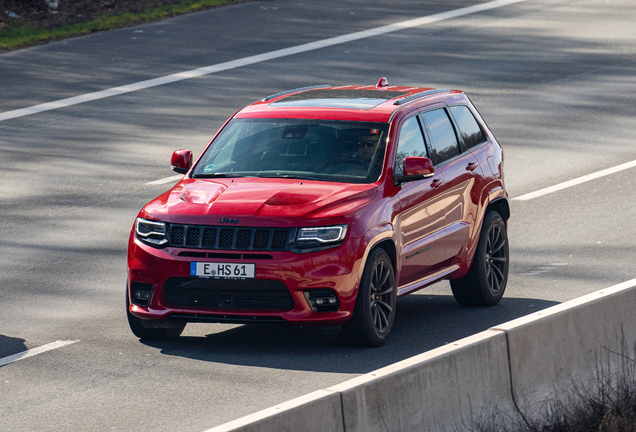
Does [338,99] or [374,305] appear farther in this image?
[338,99]

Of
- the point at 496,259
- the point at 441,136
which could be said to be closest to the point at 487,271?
Answer: the point at 496,259

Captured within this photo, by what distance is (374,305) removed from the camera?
29.2 ft

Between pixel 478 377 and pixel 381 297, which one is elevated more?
pixel 478 377

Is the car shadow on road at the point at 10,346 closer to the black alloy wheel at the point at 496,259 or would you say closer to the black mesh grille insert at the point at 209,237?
the black mesh grille insert at the point at 209,237

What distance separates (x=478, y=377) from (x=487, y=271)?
393cm

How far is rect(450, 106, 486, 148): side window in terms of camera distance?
34.9ft

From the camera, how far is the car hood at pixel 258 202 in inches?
334

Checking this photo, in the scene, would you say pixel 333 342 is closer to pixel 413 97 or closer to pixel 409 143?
pixel 409 143

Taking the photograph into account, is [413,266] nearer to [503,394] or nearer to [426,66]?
[503,394]

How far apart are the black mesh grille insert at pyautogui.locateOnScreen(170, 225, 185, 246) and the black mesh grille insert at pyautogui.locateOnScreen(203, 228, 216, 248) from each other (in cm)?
19

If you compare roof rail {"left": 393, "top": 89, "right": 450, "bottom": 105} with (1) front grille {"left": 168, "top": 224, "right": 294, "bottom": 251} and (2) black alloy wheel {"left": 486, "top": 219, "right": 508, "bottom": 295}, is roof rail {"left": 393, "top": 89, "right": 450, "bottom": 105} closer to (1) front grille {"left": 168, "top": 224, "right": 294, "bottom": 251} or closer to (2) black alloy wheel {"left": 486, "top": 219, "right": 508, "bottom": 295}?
(2) black alloy wheel {"left": 486, "top": 219, "right": 508, "bottom": 295}

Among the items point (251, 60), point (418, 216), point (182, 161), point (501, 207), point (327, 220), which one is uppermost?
point (182, 161)

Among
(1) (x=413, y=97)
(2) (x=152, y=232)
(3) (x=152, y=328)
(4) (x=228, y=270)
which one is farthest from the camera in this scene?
(1) (x=413, y=97)

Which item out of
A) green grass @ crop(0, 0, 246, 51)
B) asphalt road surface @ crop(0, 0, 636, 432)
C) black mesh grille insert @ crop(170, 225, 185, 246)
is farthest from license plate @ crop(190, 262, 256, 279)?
green grass @ crop(0, 0, 246, 51)
